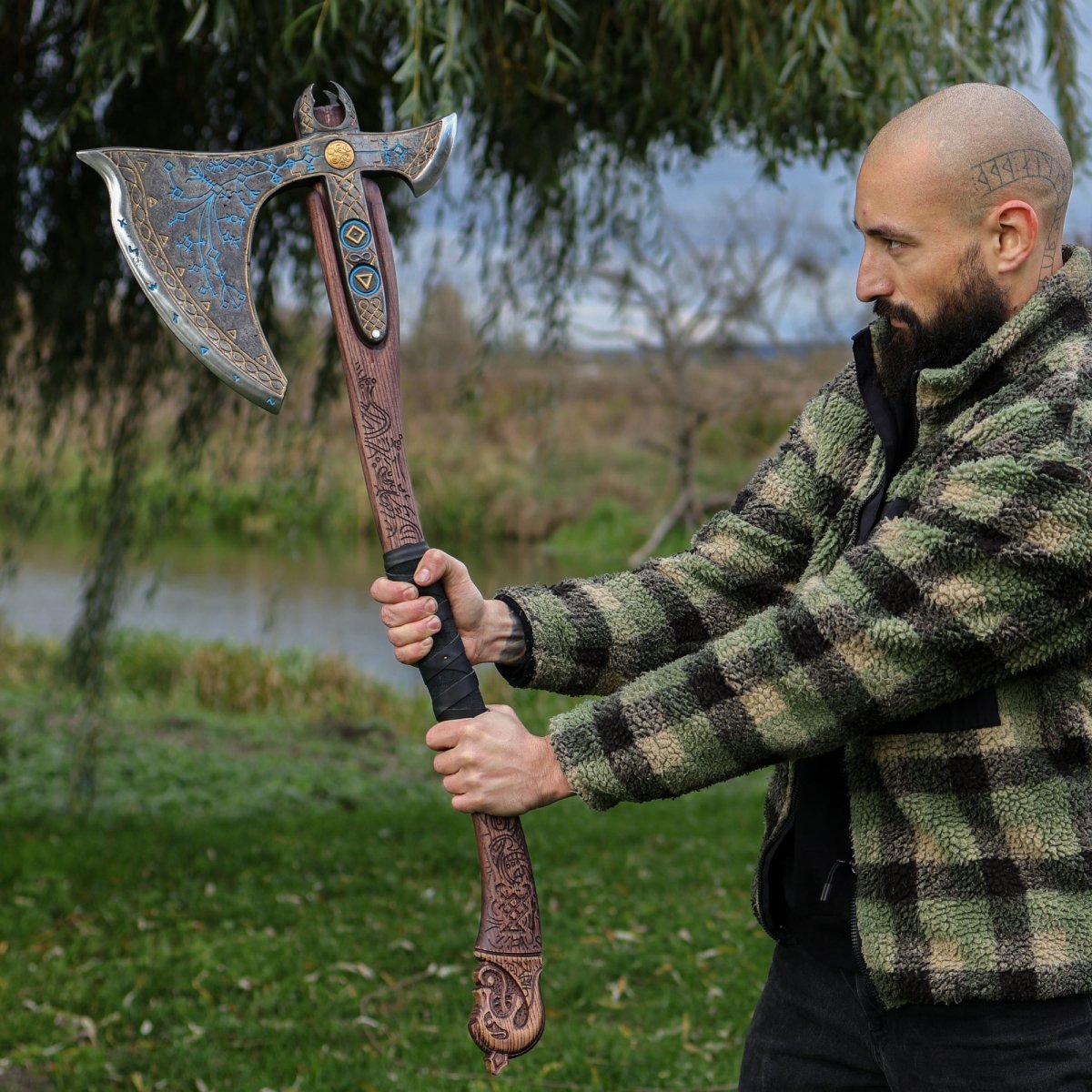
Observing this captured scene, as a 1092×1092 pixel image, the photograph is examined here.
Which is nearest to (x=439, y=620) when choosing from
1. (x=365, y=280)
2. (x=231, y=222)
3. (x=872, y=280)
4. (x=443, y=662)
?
(x=443, y=662)

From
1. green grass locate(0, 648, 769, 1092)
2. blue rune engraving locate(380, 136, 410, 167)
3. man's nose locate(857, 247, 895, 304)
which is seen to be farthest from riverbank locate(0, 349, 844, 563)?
man's nose locate(857, 247, 895, 304)

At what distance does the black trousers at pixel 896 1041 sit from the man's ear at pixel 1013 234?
91 centimetres

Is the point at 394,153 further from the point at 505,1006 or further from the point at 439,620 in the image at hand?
the point at 505,1006

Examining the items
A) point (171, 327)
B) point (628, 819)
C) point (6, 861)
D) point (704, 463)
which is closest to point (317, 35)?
point (171, 327)

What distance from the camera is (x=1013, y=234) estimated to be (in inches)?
64.4

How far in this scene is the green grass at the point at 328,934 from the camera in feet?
11.5

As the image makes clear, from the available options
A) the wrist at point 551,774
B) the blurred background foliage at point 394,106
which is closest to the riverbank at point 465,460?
the blurred background foliage at point 394,106

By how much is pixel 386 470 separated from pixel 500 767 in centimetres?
45

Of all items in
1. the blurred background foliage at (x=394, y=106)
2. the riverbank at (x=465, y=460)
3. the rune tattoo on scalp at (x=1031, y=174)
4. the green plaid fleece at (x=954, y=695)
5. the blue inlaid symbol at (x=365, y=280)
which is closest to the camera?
the green plaid fleece at (x=954, y=695)

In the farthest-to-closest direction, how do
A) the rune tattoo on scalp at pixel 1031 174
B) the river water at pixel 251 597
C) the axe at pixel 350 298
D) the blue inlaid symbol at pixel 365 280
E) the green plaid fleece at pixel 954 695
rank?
the river water at pixel 251 597 → the blue inlaid symbol at pixel 365 280 → the axe at pixel 350 298 → the rune tattoo on scalp at pixel 1031 174 → the green plaid fleece at pixel 954 695

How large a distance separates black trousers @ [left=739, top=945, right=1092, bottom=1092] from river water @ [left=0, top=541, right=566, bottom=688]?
832 centimetres

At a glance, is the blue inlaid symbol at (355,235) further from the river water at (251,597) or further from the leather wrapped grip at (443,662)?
the river water at (251,597)

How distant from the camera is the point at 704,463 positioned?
1975cm

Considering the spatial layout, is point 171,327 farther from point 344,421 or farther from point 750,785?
point 344,421
